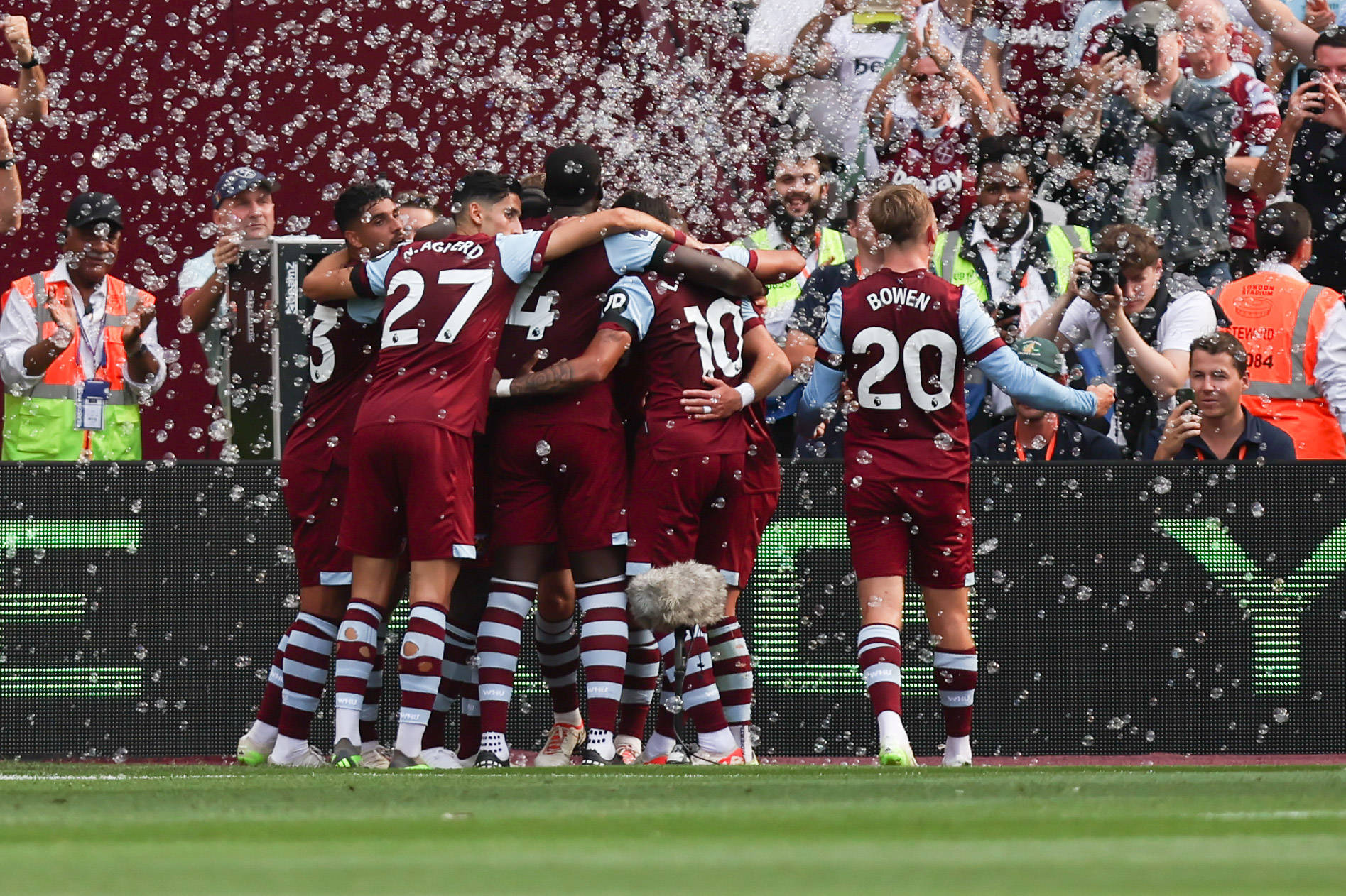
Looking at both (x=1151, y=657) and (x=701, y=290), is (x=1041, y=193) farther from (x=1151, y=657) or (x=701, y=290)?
(x=701, y=290)

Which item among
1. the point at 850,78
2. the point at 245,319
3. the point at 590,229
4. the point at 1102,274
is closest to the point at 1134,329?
the point at 1102,274

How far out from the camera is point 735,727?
676 cm

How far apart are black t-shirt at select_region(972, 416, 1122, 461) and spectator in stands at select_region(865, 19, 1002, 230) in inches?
68.3

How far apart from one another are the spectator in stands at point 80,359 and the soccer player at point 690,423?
10.1 ft

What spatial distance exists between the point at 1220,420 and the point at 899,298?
2030 mm

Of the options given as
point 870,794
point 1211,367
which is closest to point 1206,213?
point 1211,367

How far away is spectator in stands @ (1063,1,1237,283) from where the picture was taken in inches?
358

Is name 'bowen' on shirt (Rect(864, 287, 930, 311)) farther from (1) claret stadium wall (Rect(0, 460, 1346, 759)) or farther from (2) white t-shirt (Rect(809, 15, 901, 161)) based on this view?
(2) white t-shirt (Rect(809, 15, 901, 161))

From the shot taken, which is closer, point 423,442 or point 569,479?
point 423,442

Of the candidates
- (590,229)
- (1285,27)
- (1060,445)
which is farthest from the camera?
(1285,27)

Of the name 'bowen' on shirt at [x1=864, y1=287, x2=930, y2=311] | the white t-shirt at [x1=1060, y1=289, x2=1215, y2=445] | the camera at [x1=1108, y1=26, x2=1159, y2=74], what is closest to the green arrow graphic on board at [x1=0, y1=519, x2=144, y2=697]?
the name 'bowen' on shirt at [x1=864, y1=287, x2=930, y2=311]

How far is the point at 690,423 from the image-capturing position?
6352mm

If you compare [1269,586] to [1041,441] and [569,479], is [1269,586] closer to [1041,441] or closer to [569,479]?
[1041,441]

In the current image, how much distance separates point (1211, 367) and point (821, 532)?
1703 millimetres
